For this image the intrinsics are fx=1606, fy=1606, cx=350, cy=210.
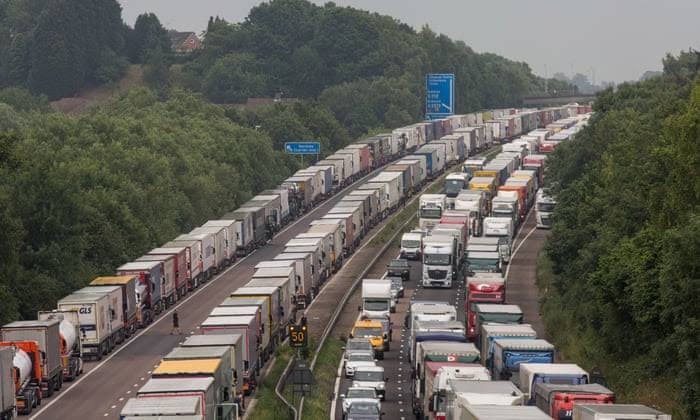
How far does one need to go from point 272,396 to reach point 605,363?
51.2ft

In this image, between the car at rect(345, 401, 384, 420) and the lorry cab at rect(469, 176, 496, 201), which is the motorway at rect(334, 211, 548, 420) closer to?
the car at rect(345, 401, 384, 420)

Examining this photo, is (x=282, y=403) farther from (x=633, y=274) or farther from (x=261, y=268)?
(x=261, y=268)

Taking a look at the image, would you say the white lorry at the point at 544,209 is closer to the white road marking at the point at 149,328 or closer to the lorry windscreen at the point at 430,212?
the lorry windscreen at the point at 430,212

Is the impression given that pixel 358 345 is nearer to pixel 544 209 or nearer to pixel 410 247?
pixel 410 247

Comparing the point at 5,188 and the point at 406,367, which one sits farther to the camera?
the point at 5,188

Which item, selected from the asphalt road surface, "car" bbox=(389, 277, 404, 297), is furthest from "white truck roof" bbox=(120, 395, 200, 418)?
"car" bbox=(389, 277, 404, 297)

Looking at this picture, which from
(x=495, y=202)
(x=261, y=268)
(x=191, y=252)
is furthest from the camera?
(x=495, y=202)

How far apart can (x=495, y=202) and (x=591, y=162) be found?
13483 millimetres

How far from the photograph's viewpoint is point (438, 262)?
108 metres

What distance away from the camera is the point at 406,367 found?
268ft

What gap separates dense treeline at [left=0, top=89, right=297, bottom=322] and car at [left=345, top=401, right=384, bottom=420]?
2419 centimetres

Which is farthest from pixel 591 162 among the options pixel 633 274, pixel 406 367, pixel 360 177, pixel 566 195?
pixel 360 177

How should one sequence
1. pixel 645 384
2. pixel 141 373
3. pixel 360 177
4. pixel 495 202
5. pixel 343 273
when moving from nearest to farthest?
pixel 645 384
pixel 141 373
pixel 343 273
pixel 495 202
pixel 360 177

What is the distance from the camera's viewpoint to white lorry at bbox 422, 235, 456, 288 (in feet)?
352
